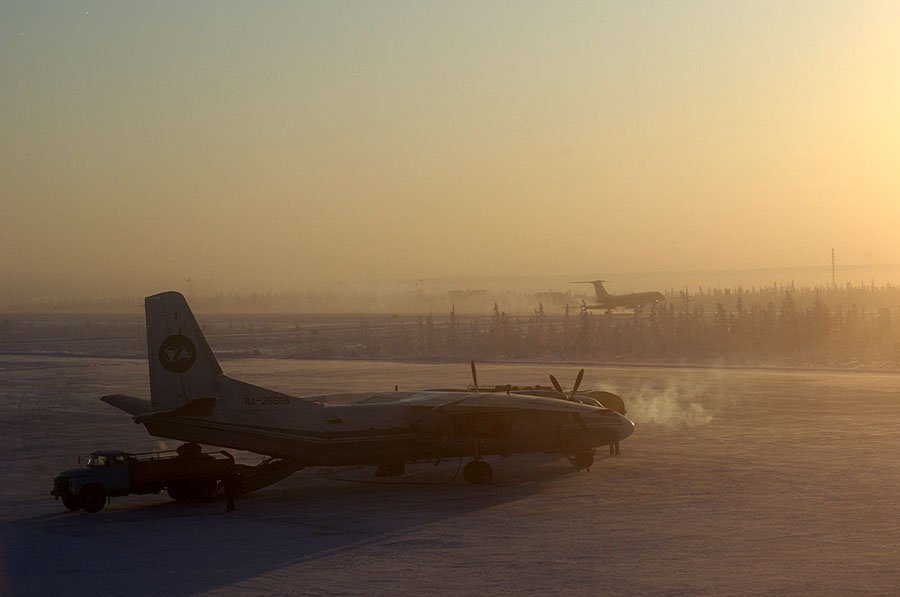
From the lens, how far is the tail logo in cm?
2814

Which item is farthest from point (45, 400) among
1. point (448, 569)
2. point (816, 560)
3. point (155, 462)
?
point (816, 560)

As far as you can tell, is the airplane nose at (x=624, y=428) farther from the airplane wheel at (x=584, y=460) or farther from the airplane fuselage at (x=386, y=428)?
the airplane wheel at (x=584, y=460)

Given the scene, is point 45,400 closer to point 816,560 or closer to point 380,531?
point 380,531

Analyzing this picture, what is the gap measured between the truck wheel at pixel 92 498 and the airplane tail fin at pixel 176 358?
9.41 feet

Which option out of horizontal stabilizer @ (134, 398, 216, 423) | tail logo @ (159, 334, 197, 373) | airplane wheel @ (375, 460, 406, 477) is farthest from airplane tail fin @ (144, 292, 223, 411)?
airplane wheel @ (375, 460, 406, 477)

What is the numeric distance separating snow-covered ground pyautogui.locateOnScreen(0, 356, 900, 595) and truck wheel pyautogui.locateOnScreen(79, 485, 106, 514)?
378 millimetres

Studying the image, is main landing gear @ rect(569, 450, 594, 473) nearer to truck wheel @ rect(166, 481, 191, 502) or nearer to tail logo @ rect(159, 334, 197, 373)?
truck wheel @ rect(166, 481, 191, 502)

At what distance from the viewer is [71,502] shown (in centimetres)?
2608

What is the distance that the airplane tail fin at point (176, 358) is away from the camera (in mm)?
28000

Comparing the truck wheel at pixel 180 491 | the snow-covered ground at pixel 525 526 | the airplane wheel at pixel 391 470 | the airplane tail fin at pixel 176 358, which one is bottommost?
the snow-covered ground at pixel 525 526

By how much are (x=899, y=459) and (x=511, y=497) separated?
545 inches

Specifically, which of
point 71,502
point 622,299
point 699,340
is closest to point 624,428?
point 71,502

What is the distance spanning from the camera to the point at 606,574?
18.8m

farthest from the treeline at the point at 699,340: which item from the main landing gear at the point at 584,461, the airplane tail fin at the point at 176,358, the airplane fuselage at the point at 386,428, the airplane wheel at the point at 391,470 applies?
the airplane tail fin at the point at 176,358
